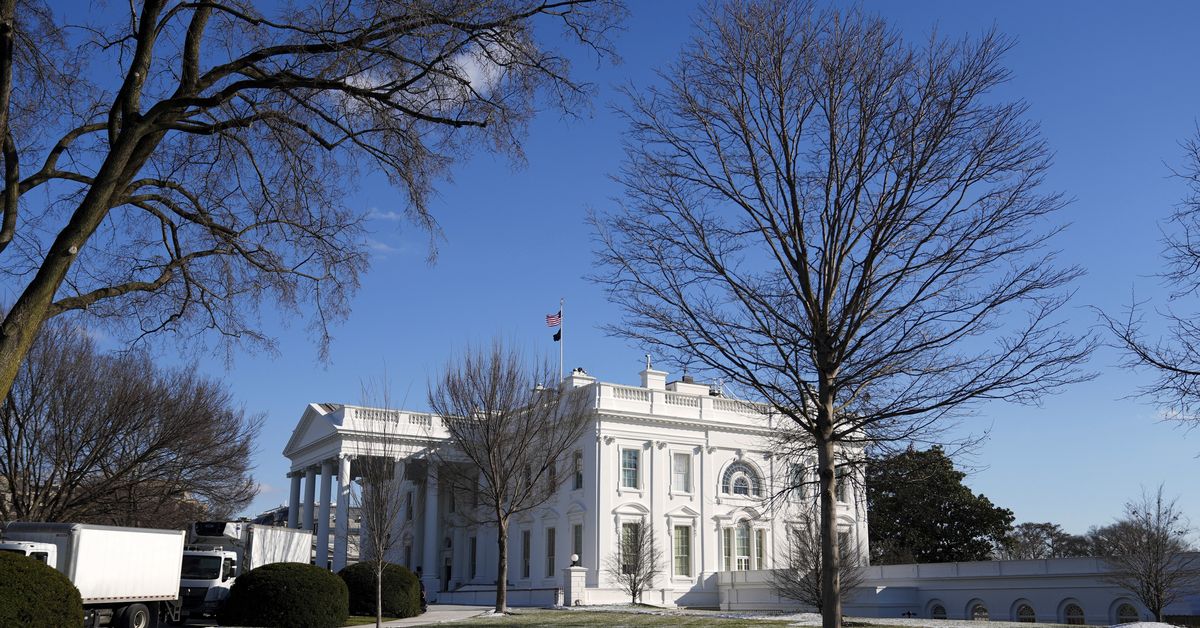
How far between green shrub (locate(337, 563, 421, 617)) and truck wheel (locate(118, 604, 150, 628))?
954cm

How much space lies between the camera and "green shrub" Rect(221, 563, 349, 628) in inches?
982

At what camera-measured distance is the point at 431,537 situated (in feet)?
175

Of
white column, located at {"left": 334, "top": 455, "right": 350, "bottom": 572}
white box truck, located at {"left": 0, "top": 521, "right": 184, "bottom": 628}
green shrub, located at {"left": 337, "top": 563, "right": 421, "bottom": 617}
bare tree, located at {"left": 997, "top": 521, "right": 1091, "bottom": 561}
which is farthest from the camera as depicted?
bare tree, located at {"left": 997, "top": 521, "right": 1091, "bottom": 561}

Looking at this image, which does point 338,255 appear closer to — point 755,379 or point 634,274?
point 634,274

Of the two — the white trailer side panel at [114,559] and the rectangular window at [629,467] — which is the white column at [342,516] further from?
the white trailer side panel at [114,559]

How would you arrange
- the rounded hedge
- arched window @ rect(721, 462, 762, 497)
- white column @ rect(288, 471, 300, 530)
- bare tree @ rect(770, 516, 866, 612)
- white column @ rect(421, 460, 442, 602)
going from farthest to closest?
white column @ rect(288, 471, 300, 530)
arched window @ rect(721, 462, 762, 497)
white column @ rect(421, 460, 442, 602)
bare tree @ rect(770, 516, 866, 612)
the rounded hedge

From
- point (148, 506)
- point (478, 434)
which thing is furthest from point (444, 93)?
point (148, 506)

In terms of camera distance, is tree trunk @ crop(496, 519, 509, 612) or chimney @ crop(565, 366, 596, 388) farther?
chimney @ crop(565, 366, 596, 388)

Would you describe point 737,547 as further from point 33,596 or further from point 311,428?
point 33,596

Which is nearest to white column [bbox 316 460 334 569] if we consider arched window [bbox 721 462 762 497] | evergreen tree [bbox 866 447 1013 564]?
arched window [bbox 721 462 762 497]

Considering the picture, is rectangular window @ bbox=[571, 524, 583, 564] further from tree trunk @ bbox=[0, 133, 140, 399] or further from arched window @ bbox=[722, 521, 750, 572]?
tree trunk @ bbox=[0, 133, 140, 399]

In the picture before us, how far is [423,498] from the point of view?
5903 cm

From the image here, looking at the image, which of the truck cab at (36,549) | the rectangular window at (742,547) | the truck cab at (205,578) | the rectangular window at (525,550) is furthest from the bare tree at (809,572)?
the truck cab at (36,549)

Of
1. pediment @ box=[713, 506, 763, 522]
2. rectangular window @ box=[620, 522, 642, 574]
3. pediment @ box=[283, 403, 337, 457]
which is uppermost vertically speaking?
pediment @ box=[283, 403, 337, 457]
